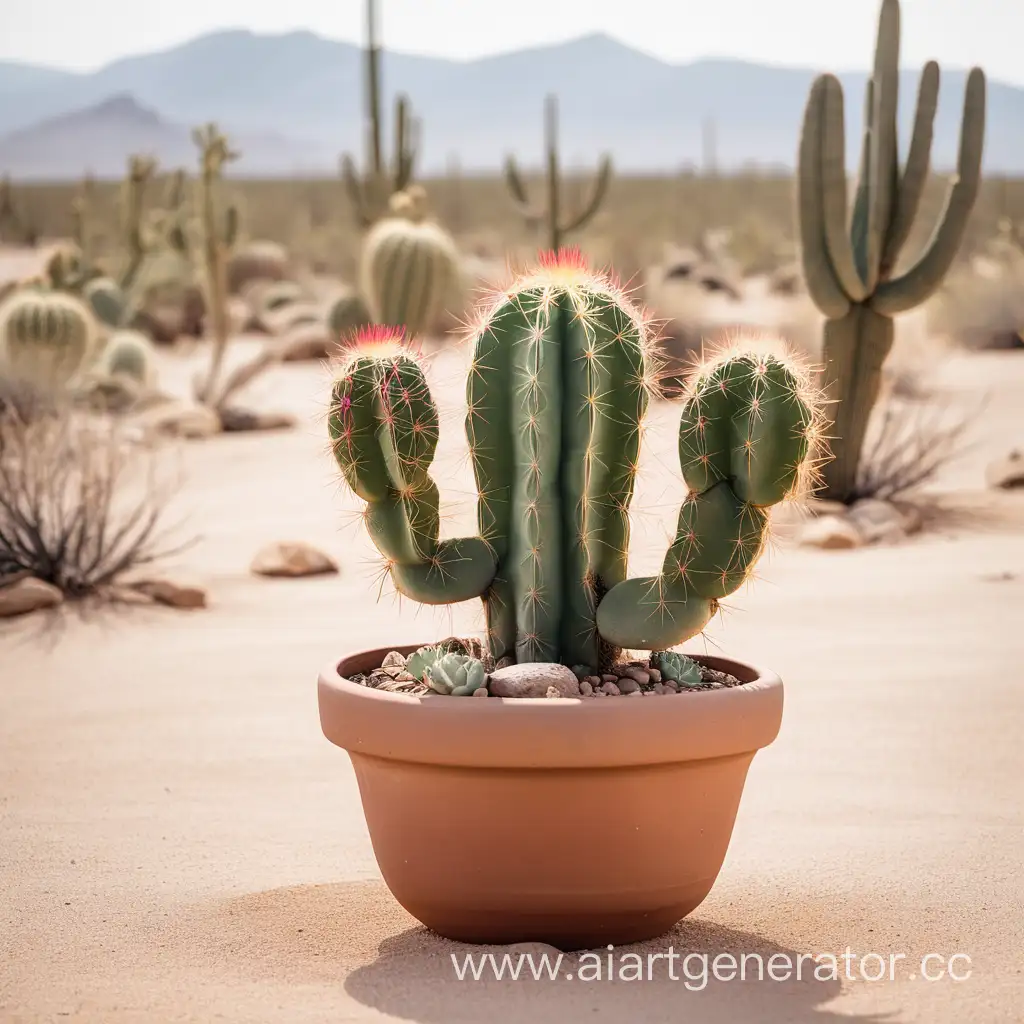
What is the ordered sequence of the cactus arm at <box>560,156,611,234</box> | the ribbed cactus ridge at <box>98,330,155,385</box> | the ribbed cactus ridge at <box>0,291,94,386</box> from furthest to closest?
the cactus arm at <box>560,156,611,234</box> < the ribbed cactus ridge at <box>98,330,155,385</box> < the ribbed cactus ridge at <box>0,291,94,386</box>

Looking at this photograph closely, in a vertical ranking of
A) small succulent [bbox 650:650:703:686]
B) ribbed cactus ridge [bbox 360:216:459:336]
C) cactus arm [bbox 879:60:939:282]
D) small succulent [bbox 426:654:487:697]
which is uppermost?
cactus arm [bbox 879:60:939:282]

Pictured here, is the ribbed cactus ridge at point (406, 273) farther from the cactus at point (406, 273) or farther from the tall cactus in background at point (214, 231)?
the tall cactus in background at point (214, 231)

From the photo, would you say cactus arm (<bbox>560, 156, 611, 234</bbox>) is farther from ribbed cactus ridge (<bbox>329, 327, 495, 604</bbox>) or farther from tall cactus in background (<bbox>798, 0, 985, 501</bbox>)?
ribbed cactus ridge (<bbox>329, 327, 495, 604</bbox>)

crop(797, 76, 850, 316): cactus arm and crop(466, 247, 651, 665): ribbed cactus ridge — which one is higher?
crop(797, 76, 850, 316): cactus arm

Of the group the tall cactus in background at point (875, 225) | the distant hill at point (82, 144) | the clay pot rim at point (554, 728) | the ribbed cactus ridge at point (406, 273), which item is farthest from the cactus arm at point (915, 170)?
the distant hill at point (82, 144)

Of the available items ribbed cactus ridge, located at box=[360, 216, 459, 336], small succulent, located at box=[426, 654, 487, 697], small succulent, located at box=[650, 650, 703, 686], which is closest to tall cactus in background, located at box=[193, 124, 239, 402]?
ribbed cactus ridge, located at box=[360, 216, 459, 336]

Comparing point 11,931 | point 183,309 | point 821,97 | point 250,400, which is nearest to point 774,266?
point 183,309

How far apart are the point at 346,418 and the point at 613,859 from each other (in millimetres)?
1026

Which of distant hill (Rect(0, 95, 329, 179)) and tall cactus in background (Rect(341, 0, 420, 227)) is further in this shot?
distant hill (Rect(0, 95, 329, 179))

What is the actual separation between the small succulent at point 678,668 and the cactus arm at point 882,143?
562cm

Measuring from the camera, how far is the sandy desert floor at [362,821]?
9.46 feet

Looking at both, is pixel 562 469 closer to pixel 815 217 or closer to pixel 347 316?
pixel 815 217

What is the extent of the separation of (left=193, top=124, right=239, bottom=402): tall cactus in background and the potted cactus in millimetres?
10039

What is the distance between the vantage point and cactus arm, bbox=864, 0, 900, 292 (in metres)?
8.46
